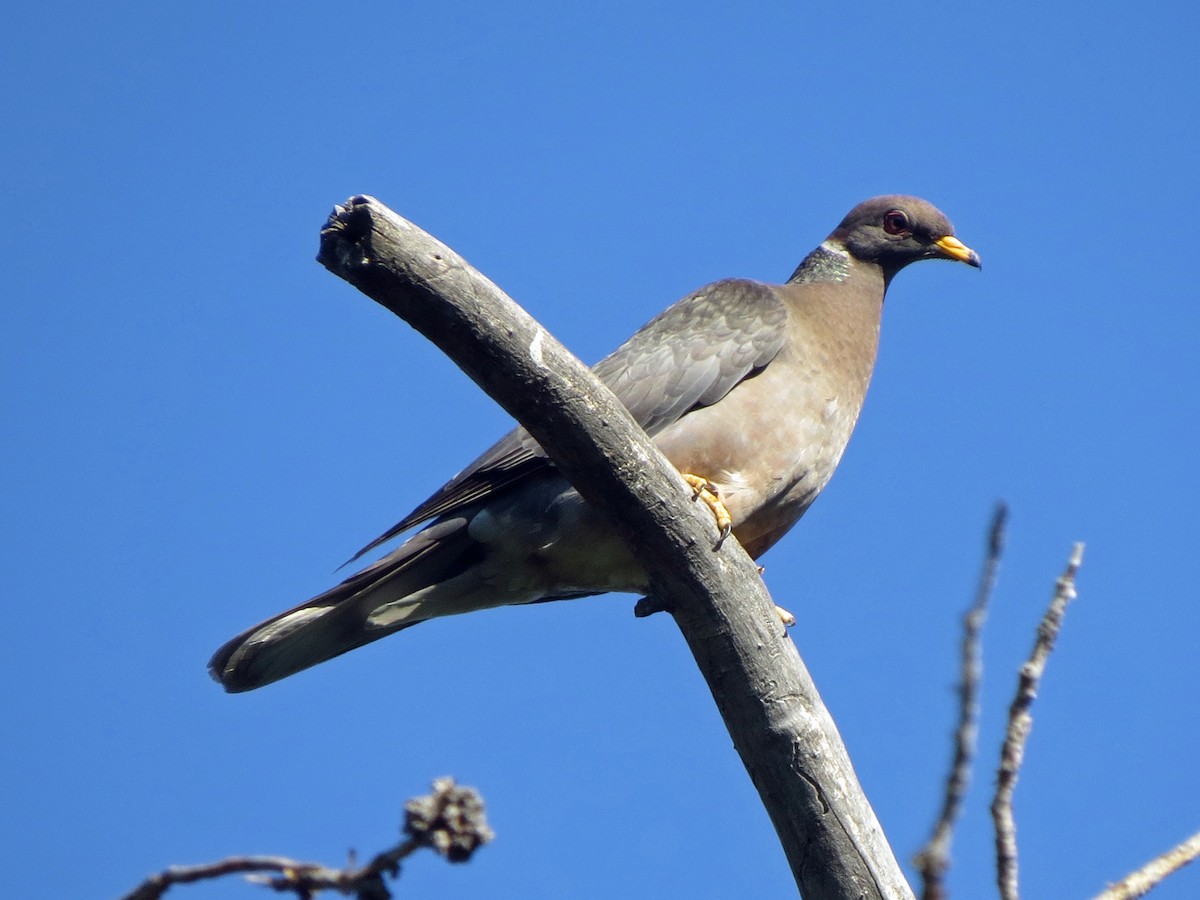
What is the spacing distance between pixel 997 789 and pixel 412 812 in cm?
110

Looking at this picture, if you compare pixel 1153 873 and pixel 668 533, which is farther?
pixel 668 533

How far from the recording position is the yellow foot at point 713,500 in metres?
4.07

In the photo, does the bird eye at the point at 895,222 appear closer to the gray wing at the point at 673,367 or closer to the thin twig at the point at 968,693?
the gray wing at the point at 673,367

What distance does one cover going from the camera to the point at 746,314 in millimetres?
5824

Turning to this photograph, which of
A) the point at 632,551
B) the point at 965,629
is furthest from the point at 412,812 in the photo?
the point at 632,551

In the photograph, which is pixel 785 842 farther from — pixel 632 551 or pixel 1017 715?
pixel 1017 715

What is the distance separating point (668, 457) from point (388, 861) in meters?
3.66

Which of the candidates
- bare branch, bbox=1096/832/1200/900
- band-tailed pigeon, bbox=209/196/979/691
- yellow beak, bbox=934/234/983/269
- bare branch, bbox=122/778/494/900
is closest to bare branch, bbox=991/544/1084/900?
bare branch, bbox=1096/832/1200/900

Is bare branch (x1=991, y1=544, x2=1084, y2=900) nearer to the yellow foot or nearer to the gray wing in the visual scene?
the yellow foot

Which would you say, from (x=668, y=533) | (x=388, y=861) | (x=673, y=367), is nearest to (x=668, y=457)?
(x=673, y=367)

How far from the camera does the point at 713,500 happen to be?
4500 millimetres

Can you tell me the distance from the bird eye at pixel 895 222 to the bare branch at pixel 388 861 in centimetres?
552

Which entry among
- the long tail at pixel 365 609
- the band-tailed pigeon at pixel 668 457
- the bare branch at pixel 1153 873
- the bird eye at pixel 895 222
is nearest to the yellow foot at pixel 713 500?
the band-tailed pigeon at pixel 668 457

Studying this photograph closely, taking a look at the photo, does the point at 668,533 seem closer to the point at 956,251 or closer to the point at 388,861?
the point at 388,861
